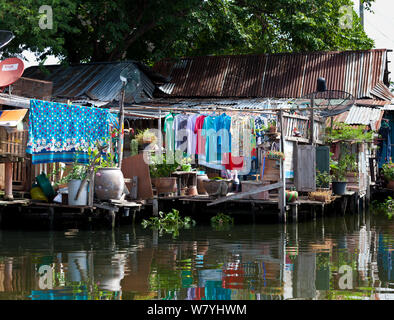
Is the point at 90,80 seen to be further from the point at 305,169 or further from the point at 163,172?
the point at 305,169

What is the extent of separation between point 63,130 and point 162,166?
2898 mm

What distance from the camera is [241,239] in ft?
42.3

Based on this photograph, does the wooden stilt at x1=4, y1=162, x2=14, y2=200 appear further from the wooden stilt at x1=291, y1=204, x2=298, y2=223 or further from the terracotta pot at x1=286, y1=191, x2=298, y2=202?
the wooden stilt at x1=291, y1=204, x2=298, y2=223

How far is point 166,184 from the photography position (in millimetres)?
15914

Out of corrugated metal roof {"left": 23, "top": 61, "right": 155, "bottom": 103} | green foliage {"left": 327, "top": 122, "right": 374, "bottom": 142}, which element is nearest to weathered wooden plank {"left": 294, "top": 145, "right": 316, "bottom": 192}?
green foliage {"left": 327, "top": 122, "right": 374, "bottom": 142}

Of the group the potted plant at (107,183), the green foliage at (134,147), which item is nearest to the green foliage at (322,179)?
the green foliage at (134,147)

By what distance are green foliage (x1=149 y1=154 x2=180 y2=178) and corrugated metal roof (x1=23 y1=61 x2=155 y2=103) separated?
17.2 feet

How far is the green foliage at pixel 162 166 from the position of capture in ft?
52.1

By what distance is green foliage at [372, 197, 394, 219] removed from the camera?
67.9 ft

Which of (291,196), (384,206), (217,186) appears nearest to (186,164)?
(217,186)

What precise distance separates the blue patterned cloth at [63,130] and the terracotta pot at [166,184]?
195 cm

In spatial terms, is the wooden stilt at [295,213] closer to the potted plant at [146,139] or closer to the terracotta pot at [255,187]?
the terracotta pot at [255,187]

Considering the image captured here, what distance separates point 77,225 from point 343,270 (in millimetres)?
7414
